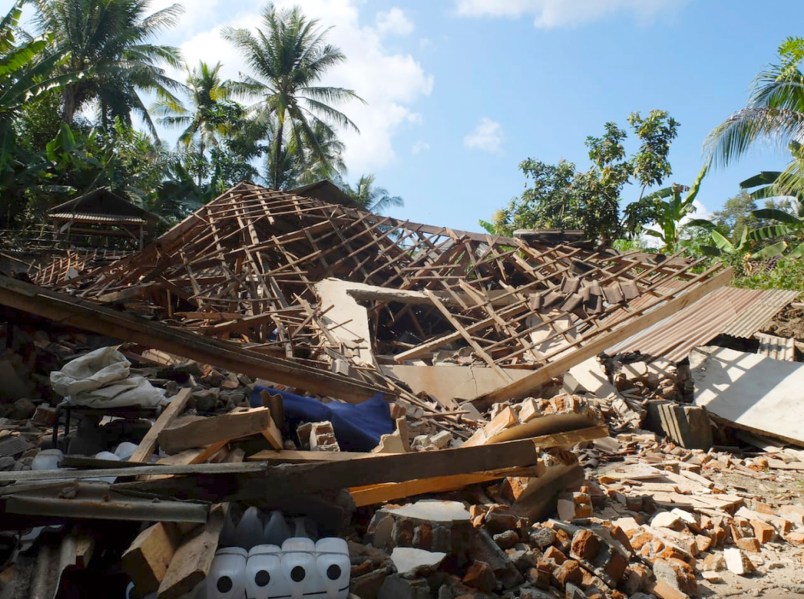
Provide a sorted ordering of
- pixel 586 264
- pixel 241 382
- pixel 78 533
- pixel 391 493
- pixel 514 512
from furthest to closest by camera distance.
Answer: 1. pixel 586 264
2. pixel 241 382
3. pixel 514 512
4. pixel 391 493
5. pixel 78 533

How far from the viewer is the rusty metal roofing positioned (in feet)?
32.3

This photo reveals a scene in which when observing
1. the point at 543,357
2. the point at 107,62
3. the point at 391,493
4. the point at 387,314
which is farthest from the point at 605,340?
the point at 107,62

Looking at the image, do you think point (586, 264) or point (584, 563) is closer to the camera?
point (584, 563)

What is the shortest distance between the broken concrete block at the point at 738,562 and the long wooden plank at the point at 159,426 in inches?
167

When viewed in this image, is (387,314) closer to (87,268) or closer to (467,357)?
(467,357)

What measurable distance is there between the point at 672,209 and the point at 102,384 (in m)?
17.9

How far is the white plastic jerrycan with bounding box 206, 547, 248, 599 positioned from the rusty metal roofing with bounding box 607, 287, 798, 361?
827 centimetres

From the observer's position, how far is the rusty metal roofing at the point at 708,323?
388 inches

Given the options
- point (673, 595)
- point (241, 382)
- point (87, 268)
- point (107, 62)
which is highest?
point (107, 62)

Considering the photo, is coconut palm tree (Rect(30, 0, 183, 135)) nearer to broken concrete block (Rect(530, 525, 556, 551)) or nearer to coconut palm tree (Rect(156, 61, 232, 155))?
coconut palm tree (Rect(156, 61, 232, 155))

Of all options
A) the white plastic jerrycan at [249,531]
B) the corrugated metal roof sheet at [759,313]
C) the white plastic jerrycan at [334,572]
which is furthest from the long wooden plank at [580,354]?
the white plastic jerrycan at [334,572]

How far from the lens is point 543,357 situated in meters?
8.61

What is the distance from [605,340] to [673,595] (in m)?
4.99

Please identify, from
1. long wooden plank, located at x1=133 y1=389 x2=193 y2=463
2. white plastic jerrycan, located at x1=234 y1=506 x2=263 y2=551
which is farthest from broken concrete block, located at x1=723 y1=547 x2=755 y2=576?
long wooden plank, located at x1=133 y1=389 x2=193 y2=463
